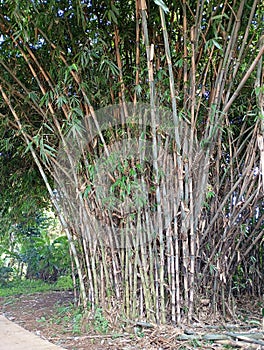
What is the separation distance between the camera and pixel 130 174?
2152 millimetres

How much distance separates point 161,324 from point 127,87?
1475mm

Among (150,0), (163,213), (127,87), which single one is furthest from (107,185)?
(150,0)

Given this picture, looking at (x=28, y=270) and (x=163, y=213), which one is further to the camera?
(x=28, y=270)

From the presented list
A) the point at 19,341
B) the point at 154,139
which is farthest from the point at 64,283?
the point at 154,139

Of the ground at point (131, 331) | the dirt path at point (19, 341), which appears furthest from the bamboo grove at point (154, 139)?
the dirt path at point (19, 341)

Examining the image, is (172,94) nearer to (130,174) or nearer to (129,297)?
(130,174)

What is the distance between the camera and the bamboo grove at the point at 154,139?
2033mm

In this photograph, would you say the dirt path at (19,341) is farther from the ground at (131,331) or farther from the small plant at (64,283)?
the small plant at (64,283)

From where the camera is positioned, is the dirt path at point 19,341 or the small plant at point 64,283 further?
the small plant at point 64,283

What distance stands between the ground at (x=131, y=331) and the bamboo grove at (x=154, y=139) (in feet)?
0.33

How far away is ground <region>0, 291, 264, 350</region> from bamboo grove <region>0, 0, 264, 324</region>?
0.33ft

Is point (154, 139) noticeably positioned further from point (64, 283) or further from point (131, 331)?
point (64, 283)

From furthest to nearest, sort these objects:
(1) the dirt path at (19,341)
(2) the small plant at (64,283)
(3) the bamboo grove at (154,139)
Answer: (2) the small plant at (64,283) → (3) the bamboo grove at (154,139) → (1) the dirt path at (19,341)

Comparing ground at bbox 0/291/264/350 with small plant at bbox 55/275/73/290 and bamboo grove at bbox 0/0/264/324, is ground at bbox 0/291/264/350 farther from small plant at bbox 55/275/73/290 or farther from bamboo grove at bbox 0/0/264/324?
small plant at bbox 55/275/73/290
